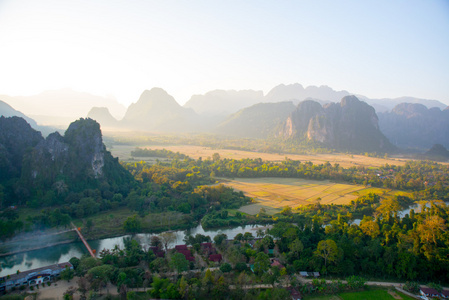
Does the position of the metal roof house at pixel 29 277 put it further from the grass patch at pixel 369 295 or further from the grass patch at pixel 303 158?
the grass patch at pixel 303 158

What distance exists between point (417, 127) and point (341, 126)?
36.5m

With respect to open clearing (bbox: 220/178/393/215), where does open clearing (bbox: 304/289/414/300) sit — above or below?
below

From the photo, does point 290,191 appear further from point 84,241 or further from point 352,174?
point 84,241

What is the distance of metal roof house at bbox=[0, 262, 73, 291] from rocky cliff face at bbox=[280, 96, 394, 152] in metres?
81.4

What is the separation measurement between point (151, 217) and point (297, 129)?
252 ft

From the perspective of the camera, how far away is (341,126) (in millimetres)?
89125

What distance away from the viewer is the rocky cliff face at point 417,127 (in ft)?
316

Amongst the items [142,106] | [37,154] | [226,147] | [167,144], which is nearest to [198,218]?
[37,154]

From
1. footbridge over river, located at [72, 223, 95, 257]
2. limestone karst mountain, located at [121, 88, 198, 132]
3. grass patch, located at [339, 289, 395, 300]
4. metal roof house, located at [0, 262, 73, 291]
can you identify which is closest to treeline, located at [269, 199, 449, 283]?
grass patch, located at [339, 289, 395, 300]

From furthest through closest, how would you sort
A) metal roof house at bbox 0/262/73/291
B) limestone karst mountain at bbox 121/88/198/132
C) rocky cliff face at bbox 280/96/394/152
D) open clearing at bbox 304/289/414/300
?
limestone karst mountain at bbox 121/88/198/132, rocky cliff face at bbox 280/96/394/152, metal roof house at bbox 0/262/73/291, open clearing at bbox 304/289/414/300

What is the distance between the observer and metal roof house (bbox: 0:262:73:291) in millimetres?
15773

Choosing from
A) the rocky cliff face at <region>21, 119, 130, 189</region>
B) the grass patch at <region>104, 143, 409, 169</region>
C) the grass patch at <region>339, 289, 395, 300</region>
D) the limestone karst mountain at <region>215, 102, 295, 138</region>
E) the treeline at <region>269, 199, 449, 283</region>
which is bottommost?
the grass patch at <region>339, 289, 395, 300</region>

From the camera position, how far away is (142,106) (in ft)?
536

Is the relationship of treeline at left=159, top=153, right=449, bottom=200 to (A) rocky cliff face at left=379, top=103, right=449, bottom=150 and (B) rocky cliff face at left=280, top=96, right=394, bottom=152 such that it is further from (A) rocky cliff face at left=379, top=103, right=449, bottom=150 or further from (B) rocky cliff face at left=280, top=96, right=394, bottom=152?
(A) rocky cliff face at left=379, top=103, right=449, bottom=150
